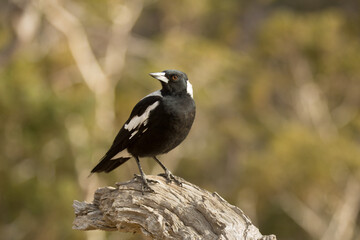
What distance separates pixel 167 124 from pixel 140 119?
245mm

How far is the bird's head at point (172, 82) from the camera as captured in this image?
13.5 feet

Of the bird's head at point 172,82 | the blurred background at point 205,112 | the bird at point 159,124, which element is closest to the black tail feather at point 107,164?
the bird at point 159,124

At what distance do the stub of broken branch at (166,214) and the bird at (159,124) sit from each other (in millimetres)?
126

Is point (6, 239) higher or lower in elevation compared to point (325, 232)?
lower

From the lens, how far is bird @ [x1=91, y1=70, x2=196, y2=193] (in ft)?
13.0

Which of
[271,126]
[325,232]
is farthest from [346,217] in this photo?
[271,126]

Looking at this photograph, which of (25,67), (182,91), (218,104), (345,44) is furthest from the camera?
(218,104)

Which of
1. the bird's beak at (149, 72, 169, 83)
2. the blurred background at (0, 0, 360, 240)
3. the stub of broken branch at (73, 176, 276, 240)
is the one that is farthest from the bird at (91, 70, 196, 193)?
the blurred background at (0, 0, 360, 240)

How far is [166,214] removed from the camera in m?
3.60

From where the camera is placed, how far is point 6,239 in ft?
43.9

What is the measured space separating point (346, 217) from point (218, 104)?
508 cm

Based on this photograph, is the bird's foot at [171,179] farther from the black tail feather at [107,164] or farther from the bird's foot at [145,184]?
the black tail feather at [107,164]

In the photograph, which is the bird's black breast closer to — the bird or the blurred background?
the bird

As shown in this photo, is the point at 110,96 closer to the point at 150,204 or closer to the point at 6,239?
the point at 6,239
